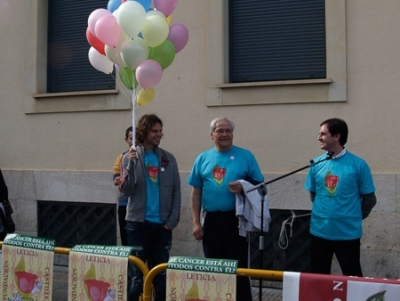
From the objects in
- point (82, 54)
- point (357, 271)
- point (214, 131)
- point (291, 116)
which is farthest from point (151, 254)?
point (82, 54)

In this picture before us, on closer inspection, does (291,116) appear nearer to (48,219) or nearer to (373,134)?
(373,134)

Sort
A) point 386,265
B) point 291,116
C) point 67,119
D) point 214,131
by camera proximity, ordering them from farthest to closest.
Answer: point 67,119, point 291,116, point 386,265, point 214,131

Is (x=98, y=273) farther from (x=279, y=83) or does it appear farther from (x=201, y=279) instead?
(x=279, y=83)

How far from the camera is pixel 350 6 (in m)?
7.14

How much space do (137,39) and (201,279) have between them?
7.92 feet

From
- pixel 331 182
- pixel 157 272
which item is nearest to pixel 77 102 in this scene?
pixel 331 182

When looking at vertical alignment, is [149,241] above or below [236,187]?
below

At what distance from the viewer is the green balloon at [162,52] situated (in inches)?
226

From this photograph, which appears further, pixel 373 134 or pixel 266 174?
pixel 266 174

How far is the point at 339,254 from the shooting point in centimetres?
520

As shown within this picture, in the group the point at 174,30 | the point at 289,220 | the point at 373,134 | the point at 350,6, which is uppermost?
the point at 350,6

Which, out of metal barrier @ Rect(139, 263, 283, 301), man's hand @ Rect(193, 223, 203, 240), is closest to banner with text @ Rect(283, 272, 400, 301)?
metal barrier @ Rect(139, 263, 283, 301)

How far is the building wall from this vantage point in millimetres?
6934

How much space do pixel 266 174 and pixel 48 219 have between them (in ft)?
11.0
